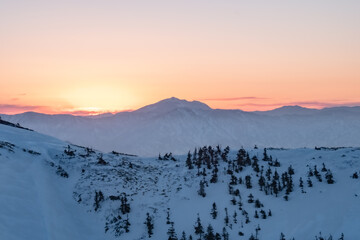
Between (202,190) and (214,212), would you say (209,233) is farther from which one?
(202,190)

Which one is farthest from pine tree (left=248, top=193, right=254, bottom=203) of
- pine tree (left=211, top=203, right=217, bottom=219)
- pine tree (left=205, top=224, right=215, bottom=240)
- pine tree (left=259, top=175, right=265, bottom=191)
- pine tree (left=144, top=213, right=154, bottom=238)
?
pine tree (left=144, top=213, right=154, bottom=238)

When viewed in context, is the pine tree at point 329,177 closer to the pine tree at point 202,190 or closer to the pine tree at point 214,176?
the pine tree at point 214,176

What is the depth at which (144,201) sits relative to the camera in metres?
41.0

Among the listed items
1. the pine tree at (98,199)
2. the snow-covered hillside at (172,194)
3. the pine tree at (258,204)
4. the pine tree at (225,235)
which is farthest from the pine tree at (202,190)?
the pine tree at (98,199)

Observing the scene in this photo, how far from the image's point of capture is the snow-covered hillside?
108ft

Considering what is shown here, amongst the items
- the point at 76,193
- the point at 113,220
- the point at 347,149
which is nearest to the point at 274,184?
the point at 347,149

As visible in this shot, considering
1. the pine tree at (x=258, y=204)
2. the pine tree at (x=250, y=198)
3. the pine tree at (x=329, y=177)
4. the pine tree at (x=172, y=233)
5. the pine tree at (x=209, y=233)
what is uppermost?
the pine tree at (x=329, y=177)

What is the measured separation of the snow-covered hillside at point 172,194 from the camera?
32.9 m

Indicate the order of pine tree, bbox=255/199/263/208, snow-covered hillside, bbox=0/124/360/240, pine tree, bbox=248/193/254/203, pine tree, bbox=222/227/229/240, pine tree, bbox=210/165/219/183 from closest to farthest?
1. snow-covered hillside, bbox=0/124/360/240
2. pine tree, bbox=222/227/229/240
3. pine tree, bbox=255/199/263/208
4. pine tree, bbox=248/193/254/203
5. pine tree, bbox=210/165/219/183

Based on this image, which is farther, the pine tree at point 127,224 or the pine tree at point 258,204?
the pine tree at point 258,204

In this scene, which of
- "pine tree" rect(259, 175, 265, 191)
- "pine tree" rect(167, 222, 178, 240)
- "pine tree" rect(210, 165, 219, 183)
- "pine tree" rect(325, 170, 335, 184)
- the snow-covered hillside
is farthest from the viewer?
"pine tree" rect(210, 165, 219, 183)

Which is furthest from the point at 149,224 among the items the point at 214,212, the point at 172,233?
the point at 214,212

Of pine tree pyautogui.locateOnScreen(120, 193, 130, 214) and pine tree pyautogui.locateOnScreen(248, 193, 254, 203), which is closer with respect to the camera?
pine tree pyautogui.locateOnScreen(120, 193, 130, 214)

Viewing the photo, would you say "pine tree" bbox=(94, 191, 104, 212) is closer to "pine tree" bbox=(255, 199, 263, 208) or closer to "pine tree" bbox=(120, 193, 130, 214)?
"pine tree" bbox=(120, 193, 130, 214)
